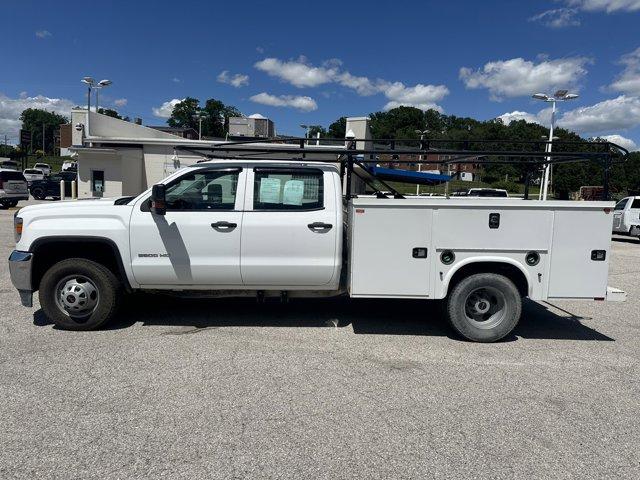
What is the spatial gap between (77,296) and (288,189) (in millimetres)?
2648

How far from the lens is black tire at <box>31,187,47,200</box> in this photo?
3356 cm

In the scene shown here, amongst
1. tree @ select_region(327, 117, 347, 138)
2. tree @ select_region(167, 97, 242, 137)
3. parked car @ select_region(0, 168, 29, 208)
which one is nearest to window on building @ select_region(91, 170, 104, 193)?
parked car @ select_region(0, 168, 29, 208)

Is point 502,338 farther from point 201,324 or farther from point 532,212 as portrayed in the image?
point 201,324

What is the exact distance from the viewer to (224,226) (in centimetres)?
543

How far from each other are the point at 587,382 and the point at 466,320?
4.46ft

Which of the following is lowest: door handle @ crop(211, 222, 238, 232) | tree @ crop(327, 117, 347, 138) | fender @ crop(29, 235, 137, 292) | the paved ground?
the paved ground

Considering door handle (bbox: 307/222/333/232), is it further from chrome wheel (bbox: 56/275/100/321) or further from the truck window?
chrome wheel (bbox: 56/275/100/321)

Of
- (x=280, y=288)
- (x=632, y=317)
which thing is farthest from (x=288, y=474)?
(x=632, y=317)

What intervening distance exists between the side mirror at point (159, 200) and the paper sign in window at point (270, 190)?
1.04 metres

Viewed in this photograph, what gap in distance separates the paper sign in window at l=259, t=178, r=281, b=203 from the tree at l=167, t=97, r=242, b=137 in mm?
114536

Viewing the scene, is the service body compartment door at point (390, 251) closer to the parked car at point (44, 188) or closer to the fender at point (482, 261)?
the fender at point (482, 261)

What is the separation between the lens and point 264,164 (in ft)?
18.4

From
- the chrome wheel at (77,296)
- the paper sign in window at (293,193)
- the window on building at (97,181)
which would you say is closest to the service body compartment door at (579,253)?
the paper sign in window at (293,193)

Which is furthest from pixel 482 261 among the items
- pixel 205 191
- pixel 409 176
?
pixel 205 191
